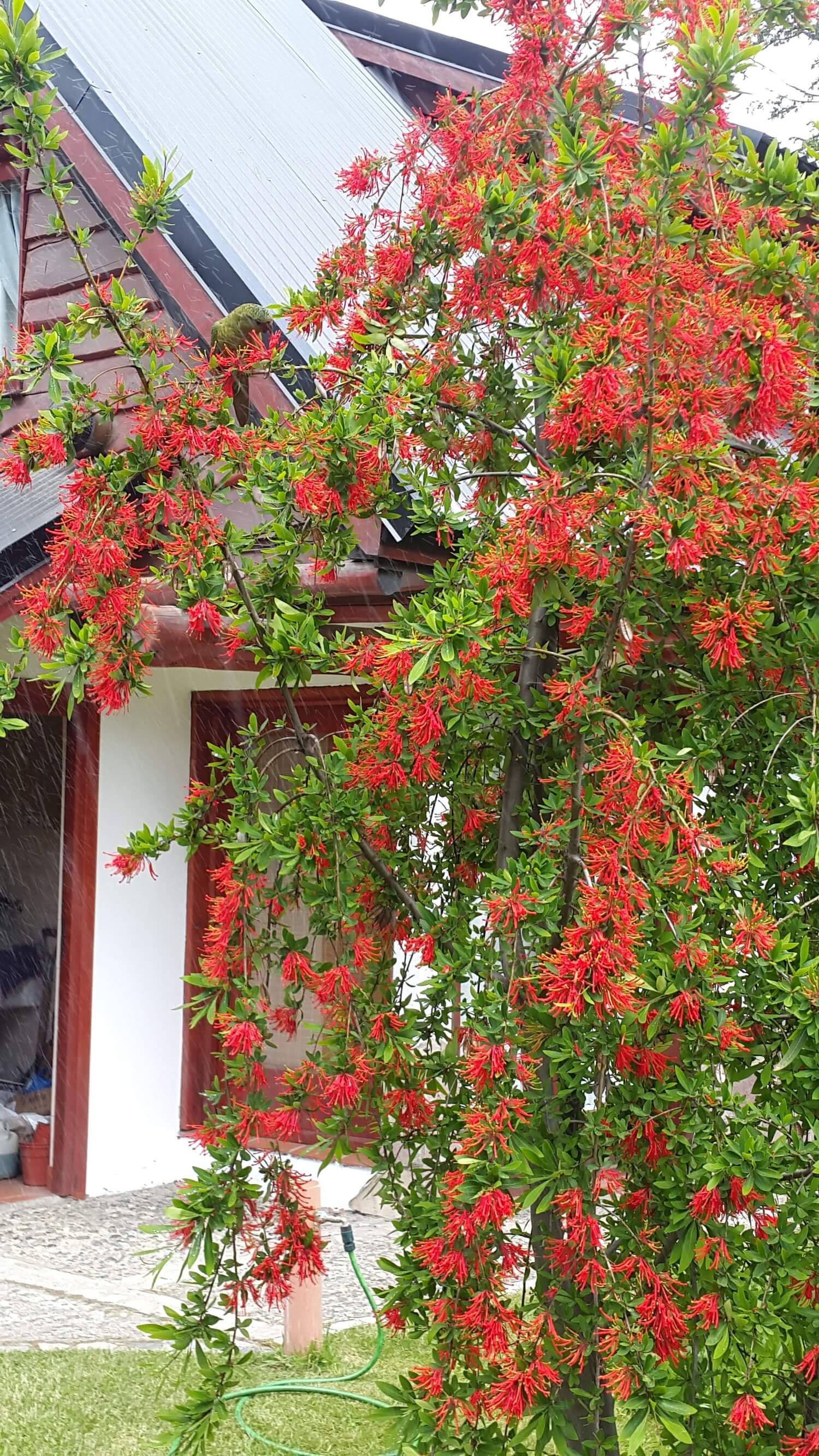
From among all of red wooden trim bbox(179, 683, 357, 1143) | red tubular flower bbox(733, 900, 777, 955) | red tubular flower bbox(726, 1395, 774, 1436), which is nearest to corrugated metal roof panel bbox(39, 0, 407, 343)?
red wooden trim bbox(179, 683, 357, 1143)

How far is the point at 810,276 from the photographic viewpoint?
273 cm

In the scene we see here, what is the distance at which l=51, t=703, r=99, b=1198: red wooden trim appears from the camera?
7105 millimetres

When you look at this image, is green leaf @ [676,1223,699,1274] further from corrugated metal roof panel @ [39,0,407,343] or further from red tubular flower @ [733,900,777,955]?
corrugated metal roof panel @ [39,0,407,343]

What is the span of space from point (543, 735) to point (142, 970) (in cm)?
498

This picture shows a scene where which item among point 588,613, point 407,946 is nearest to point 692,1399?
point 407,946

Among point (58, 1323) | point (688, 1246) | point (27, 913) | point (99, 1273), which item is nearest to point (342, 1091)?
point (688, 1246)

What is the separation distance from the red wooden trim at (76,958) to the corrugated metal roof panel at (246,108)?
2.48 meters

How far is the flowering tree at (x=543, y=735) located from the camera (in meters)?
2.45

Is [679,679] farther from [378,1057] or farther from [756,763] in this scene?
[378,1057]

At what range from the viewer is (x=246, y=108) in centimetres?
870

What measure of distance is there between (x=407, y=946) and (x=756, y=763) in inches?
31.7

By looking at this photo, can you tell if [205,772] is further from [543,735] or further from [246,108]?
[543,735]

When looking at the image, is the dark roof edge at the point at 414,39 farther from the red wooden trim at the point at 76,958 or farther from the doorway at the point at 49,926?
the red wooden trim at the point at 76,958

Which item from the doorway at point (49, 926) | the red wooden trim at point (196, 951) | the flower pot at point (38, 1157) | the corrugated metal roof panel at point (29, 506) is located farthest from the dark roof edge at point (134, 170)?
the flower pot at point (38, 1157)
